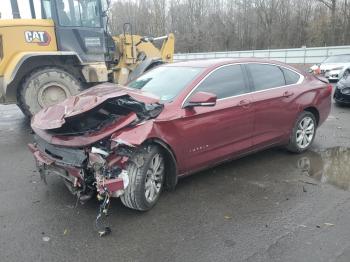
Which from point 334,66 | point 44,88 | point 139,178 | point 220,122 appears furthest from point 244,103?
point 334,66

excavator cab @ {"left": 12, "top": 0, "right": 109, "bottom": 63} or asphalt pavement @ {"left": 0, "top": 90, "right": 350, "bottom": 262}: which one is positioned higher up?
excavator cab @ {"left": 12, "top": 0, "right": 109, "bottom": 63}

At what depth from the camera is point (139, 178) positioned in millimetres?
3762

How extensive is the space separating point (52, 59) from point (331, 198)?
6.93 m

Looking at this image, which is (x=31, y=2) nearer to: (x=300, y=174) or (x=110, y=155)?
(x=110, y=155)

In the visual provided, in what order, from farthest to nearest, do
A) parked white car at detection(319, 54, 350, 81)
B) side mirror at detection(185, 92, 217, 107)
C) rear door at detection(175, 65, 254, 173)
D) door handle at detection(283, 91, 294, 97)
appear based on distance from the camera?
1. parked white car at detection(319, 54, 350, 81)
2. door handle at detection(283, 91, 294, 97)
3. rear door at detection(175, 65, 254, 173)
4. side mirror at detection(185, 92, 217, 107)

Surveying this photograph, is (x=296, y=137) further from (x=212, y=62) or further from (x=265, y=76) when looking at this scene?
(x=212, y=62)

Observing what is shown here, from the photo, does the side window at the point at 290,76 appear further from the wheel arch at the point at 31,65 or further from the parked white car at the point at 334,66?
the parked white car at the point at 334,66

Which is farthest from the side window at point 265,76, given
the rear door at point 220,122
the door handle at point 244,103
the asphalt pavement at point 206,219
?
the asphalt pavement at point 206,219

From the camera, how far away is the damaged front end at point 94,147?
11.8 feet

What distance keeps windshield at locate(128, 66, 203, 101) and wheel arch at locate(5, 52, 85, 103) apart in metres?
3.79

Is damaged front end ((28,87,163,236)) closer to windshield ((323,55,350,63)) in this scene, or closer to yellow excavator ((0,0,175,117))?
yellow excavator ((0,0,175,117))

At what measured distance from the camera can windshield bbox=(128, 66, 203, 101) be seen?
453cm

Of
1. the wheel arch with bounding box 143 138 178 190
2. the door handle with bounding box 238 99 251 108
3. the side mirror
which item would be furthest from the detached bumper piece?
the door handle with bounding box 238 99 251 108

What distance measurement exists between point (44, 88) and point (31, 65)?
67cm
